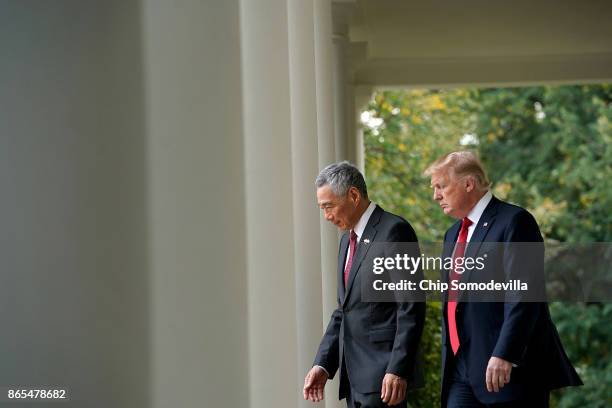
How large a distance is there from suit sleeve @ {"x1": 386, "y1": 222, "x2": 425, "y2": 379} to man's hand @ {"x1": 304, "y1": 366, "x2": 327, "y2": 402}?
1.58 ft

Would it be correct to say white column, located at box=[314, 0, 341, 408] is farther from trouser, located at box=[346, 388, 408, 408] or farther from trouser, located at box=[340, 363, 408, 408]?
trouser, located at box=[346, 388, 408, 408]

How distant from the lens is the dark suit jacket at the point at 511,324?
519cm

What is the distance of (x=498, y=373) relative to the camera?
512cm

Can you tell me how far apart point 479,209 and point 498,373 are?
91 centimetres

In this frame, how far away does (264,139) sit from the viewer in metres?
4.87

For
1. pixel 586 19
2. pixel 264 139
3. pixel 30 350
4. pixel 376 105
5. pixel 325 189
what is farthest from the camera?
pixel 376 105

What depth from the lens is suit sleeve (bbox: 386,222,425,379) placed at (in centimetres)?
493

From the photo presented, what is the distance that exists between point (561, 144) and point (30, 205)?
73.1 ft

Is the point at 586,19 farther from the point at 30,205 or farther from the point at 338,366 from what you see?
the point at 30,205

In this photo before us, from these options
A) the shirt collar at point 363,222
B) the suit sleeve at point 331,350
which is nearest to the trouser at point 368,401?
the suit sleeve at point 331,350

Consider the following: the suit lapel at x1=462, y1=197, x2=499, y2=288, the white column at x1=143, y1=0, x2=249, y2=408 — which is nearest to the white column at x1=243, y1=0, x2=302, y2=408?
the white column at x1=143, y1=0, x2=249, y2=408

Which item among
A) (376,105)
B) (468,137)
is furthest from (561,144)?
(376,105)

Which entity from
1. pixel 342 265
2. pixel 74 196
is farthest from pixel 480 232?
pixel 74 196

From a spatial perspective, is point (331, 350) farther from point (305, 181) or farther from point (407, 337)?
point (305, 181)
